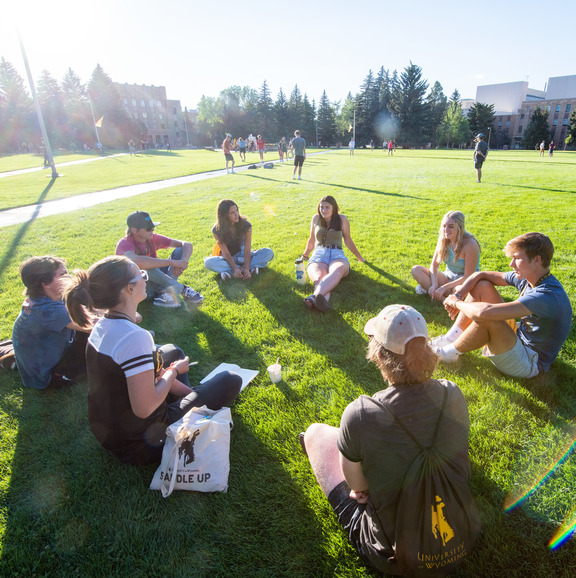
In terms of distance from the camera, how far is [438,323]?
441 centimetres

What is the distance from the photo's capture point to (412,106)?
65.1 metres

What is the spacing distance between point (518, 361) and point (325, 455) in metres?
2.01

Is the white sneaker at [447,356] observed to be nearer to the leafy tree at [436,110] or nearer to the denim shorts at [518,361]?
the denim shorts at [518,361]

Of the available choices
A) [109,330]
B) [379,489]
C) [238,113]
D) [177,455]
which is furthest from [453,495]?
[238,113]

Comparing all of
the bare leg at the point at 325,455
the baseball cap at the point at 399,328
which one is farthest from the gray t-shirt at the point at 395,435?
the bare leg at the point at 325,455

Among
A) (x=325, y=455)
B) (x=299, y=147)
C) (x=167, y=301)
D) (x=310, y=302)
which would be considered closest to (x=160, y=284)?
(x=167, y=301)

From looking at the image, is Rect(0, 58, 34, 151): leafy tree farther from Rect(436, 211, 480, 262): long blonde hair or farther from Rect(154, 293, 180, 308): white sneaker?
Rect(436, 211, 480, 262): long blonde hair

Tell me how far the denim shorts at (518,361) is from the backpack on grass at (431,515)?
1.85m

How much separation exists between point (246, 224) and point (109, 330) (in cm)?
408

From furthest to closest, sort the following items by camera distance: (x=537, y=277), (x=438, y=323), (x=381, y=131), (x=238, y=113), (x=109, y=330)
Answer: (x=238, y=113) → (x=381, y=131) → (x=438, y=323) → (x=537, y=277) → (x=109, y=330)

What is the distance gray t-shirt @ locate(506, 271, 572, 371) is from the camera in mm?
2863

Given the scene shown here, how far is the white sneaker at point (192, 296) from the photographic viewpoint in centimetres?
526

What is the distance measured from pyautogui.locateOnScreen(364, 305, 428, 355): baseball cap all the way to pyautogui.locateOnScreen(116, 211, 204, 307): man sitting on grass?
154 inches

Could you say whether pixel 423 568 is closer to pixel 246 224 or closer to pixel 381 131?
pixel 246 224
